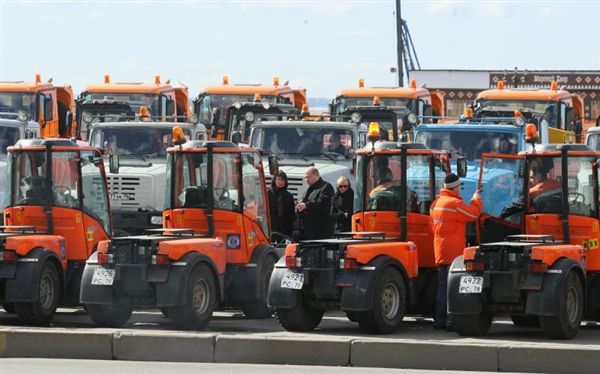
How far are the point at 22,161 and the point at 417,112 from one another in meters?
16.3

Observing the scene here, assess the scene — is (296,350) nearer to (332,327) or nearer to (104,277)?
(332,327)

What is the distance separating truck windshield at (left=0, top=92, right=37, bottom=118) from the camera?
3453 cm

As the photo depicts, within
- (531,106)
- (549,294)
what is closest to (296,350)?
(549,294)

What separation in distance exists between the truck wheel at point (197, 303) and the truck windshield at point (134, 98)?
1844 centimetres

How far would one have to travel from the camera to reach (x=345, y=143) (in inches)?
1060

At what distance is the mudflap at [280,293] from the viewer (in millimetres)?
18016

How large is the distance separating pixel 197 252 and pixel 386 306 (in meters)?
2.29

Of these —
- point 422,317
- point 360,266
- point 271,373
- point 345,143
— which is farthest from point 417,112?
point 271,373

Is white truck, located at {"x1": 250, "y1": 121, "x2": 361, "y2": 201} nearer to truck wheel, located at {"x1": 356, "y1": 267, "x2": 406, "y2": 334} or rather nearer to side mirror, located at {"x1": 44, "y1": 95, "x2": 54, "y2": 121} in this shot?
truck wheel, located at {"x1": 356, "y1": 267, "x2": 406, "y2": 334}

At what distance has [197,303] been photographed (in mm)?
18703

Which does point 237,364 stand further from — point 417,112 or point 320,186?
point 417,112

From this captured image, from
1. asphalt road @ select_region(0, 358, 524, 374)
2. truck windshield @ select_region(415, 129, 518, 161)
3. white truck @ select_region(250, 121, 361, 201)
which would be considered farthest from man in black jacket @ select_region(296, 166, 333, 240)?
asphalt road @ select_region(0, 358, 524, 374)

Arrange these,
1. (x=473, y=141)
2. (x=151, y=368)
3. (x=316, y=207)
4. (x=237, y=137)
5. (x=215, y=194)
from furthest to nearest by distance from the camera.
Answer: (x=237, y=137) → (x=473, y=141) → (x=316, y=207) → (x=215, y=194) → (x=151, y=368)

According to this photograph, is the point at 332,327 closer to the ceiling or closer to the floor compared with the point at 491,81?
closer to the floor
